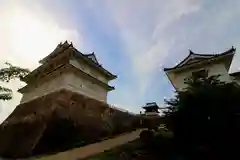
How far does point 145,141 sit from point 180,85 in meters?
13.6

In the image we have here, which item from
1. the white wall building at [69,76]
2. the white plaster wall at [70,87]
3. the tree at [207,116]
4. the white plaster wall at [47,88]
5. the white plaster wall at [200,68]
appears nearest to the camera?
the tree at [207,116]

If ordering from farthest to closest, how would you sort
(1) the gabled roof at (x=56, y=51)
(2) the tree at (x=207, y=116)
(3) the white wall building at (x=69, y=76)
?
(1) the gabled roof at (x=56, y=51) < (3) the white wall building at (x=69, y=76) < (2) the tree at (x=207, y=116)

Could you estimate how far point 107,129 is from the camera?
1953cm

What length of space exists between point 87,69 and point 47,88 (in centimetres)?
396

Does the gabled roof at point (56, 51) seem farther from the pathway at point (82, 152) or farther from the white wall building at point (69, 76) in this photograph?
the pathway at point (82, 152)

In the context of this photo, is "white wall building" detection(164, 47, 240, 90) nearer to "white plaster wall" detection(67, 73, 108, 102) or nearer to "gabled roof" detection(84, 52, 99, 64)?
"white plaster wall" detection(67, 73, 108, 102)

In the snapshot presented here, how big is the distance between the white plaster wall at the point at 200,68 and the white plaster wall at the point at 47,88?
8965mm

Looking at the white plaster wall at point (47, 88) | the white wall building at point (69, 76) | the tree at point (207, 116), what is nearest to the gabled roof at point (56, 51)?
the white wall building at point (69, 76)

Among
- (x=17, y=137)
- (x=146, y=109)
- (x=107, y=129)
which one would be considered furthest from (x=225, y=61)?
(x=17, y=137)

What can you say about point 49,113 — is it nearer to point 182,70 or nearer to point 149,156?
point 182,70

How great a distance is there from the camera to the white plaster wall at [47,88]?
23.2 metres

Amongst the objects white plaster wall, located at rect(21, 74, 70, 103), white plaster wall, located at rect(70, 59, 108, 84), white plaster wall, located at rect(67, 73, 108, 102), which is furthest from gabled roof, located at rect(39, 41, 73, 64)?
white plaster wall, located at rect(67, 73, 108, 102)

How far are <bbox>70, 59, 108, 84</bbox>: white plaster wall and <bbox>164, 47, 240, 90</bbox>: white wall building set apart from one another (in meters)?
6.75

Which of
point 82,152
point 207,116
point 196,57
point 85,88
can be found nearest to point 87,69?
point 85,88
